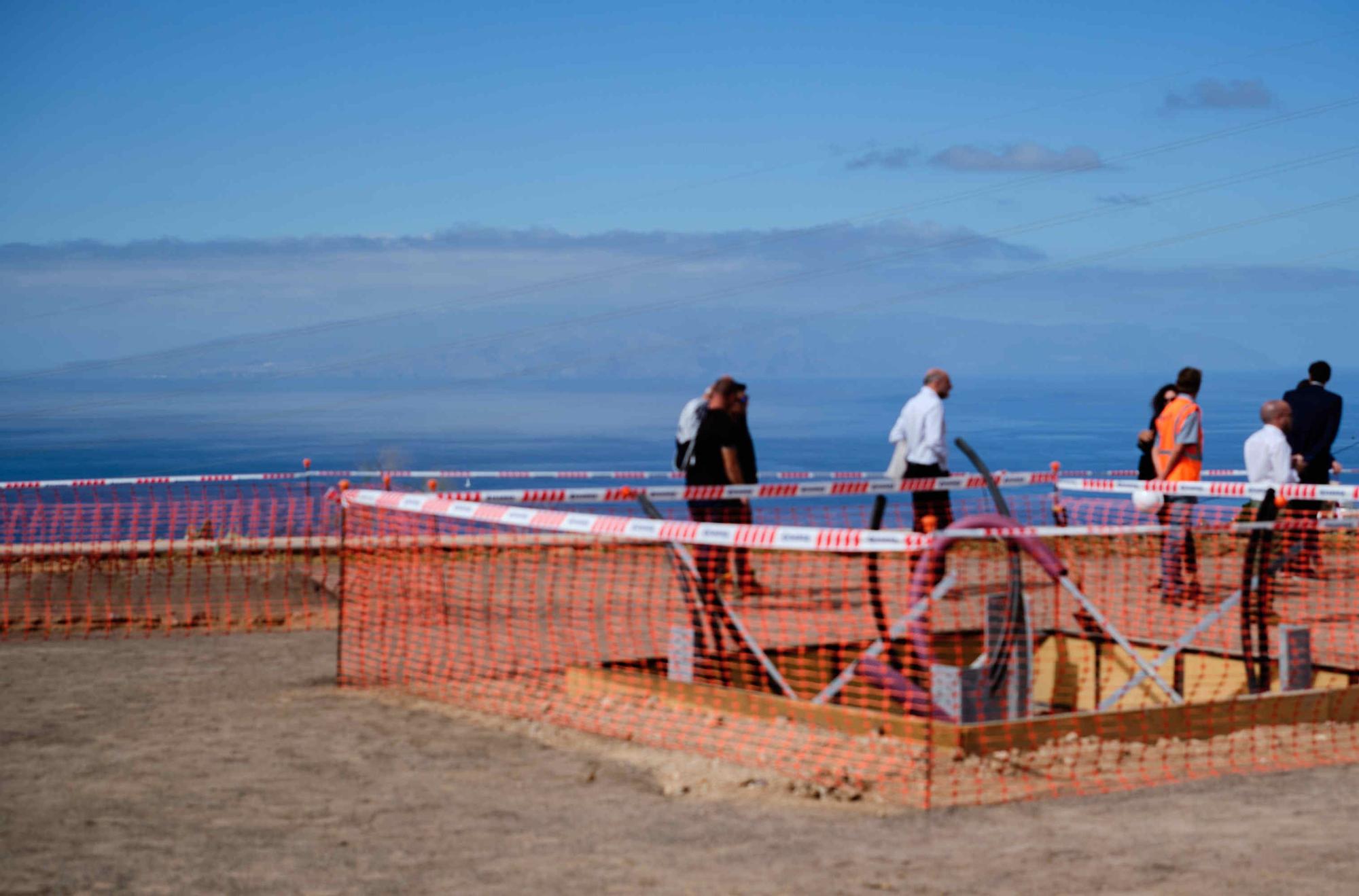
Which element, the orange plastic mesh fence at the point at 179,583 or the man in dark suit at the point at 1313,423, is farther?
the man in dark suit at the point at 1313,423

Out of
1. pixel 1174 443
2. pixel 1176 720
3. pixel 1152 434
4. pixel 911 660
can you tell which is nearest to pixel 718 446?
pixel 911 660

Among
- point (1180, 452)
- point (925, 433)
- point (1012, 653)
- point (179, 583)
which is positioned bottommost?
point (179, 583)

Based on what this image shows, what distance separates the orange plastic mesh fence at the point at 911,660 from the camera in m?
8.20

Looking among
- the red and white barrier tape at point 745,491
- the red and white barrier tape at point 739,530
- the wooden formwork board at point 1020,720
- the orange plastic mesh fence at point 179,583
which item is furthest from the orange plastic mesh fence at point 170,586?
the wooden formwork board at point 1020,720

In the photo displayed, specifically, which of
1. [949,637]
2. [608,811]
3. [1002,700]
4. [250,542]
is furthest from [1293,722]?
[250,542]

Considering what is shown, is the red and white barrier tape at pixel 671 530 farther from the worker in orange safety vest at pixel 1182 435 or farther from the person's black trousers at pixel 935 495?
the worker in orange safety vest at pixel 1182 435

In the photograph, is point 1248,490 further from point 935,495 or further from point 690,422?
point 690,422

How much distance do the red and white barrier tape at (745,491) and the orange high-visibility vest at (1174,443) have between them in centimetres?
121

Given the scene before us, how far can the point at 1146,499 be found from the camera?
45.1ft

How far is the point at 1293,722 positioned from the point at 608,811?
4.01 metres

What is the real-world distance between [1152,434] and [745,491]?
539cm

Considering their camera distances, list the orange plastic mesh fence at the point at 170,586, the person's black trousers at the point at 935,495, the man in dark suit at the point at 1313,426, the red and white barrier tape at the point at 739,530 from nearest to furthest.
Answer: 1. the red and white barrier tape at the point at 739,530
2. the person's black trousers at the point at 935,495
3. the orange plastic mesh fence at the point at 170,586
4. the man in dark suit at the point at 1313,426

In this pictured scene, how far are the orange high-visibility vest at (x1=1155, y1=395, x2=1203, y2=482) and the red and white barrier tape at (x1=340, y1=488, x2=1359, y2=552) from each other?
3.48 metres

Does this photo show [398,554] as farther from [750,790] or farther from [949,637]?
[750,790]
